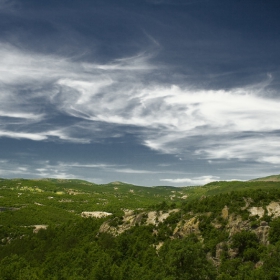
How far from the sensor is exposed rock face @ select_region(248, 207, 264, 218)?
77188 millimetres

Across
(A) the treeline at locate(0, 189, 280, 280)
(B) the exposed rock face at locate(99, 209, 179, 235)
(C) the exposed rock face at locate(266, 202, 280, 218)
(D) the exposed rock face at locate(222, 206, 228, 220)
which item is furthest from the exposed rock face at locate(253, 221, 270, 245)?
(B) the exposed rock face at locate(99, 209, 179, 235)

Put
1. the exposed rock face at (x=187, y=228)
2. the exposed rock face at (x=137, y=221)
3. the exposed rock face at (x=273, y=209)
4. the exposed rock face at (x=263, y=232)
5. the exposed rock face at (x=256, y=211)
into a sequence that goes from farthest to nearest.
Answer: the exposed rock face at (x=137, y=221), the exposed rock face at (x=187, y=228), the exposed rock face at (x=256, y=211), the exposed rock face at (x=273, y=209), the exposed rock face at (x=263, y=232)

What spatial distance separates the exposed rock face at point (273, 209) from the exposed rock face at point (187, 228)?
2202cm

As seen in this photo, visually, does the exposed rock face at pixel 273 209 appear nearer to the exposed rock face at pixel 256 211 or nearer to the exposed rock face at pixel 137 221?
the exposed rock face at pixel 256 211

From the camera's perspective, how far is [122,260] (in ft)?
265

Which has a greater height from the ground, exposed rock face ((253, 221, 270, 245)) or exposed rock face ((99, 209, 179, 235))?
exposed rock face ((253, 221, 270, 245))

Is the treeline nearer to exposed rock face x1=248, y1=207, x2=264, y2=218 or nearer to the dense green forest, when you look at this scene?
the dense green forest

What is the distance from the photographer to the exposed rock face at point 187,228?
267 feet

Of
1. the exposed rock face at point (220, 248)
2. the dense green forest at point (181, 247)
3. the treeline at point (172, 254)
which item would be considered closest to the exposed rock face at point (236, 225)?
the dense green forest at point (181, 247)

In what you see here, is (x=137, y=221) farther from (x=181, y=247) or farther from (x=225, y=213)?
(x=181, y=247)

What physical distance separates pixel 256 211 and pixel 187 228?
867 inches

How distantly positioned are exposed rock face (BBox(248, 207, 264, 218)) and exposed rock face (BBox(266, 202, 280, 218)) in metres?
1.94

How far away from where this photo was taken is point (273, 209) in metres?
77.5

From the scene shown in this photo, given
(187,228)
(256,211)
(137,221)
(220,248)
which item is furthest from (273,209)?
(137,221)
